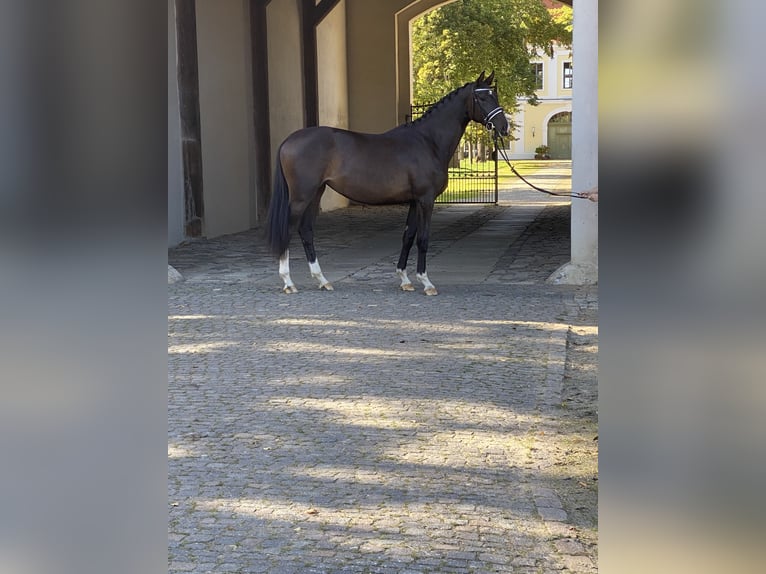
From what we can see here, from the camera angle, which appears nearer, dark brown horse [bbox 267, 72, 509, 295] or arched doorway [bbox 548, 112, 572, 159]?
dark brown horse [bbox 267, 72, 509, 295]

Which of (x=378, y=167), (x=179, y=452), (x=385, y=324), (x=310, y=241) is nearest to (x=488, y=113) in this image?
(x=378, y=167)

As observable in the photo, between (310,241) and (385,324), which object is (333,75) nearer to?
(310,241)

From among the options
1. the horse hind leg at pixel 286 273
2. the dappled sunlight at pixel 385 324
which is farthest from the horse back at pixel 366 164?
the dappled sunlight at pixel 385 324

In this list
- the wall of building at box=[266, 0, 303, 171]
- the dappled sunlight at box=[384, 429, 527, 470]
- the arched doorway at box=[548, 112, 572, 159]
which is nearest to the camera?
the dappled sunlight at box=[384, 429, 527, 470]

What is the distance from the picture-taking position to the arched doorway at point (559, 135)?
202ft

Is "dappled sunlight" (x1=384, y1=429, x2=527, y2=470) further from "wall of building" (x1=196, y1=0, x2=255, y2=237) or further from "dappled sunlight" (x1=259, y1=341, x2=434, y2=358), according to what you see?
"wall of building" (x1=196, y1=0, x2=255, y2=237)

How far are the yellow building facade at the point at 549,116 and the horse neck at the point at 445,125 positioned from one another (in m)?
53.2

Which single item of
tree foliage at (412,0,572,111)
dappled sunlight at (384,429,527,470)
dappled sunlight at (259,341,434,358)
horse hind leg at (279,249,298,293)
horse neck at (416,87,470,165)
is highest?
tree foliage at (412,0,572,111)

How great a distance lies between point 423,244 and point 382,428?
4.52 m

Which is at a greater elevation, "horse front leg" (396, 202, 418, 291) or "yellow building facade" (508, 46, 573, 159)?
"yellow building facade" (508, 46, 573, 159)

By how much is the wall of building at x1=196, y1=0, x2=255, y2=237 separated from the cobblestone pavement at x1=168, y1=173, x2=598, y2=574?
5788mm

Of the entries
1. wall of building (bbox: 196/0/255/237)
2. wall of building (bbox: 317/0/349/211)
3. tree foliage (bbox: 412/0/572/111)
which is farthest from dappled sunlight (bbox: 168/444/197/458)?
tree foliage (bbox: 412/0/572/111)

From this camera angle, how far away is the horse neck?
9.23 m
